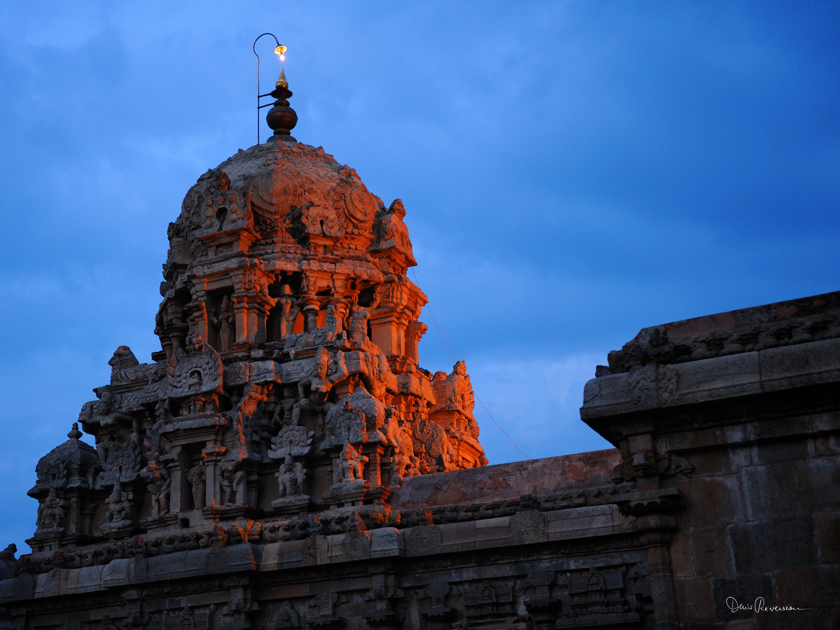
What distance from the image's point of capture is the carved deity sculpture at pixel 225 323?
27406 mm

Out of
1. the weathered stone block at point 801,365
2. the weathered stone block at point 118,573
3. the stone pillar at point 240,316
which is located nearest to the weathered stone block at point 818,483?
the weathered stone block at point 801,365

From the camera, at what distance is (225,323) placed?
2761 centimetres

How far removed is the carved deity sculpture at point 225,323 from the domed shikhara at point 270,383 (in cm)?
5

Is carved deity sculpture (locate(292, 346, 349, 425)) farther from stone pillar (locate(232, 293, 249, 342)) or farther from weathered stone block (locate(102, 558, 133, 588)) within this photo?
weathered stone block (locate(102, 558, 133, 588))

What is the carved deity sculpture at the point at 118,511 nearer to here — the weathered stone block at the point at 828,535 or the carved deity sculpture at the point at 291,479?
the carved deity sculpture at the point at 291,479

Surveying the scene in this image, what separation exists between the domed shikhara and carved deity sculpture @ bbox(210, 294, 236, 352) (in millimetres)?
52

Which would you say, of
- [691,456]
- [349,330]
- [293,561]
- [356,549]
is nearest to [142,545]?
[293,561]

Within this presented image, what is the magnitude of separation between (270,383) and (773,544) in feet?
55.6

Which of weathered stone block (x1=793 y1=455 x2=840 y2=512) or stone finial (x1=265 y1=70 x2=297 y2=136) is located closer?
weathered stone block (x1=793 y1=455 x2=840 y2=512)

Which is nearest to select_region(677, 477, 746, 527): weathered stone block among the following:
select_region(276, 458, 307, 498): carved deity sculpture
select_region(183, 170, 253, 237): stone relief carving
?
select_region(276, 458, 307, 498): carved deity sculpture

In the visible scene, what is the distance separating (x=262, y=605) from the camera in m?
22.8

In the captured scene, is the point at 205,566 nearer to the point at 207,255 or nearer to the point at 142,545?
the point at 142,545

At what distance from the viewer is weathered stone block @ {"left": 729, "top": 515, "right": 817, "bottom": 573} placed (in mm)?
9875

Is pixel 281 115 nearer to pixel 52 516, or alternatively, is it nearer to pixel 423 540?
pixel 52 516
